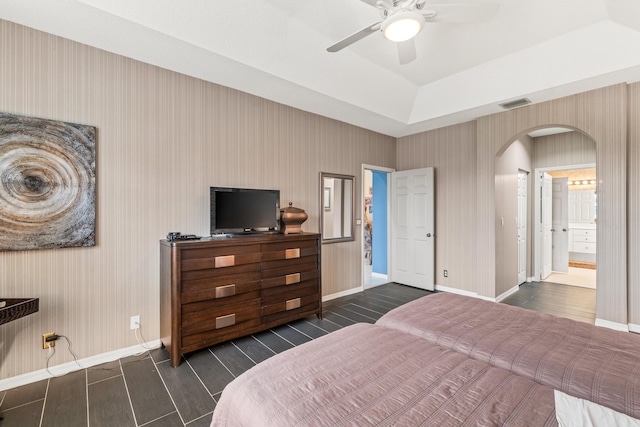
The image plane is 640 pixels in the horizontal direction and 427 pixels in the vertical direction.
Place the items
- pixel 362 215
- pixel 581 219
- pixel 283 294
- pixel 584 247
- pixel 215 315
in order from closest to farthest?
pixel 215 315
pixel 283 294
pixel 362 215
pixel 584 247
pixel 581 219

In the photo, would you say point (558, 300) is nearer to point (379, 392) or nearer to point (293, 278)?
point (293, 278)

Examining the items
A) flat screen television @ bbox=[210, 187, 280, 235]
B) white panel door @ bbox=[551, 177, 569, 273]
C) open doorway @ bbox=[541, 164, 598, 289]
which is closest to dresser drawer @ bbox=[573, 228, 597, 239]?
open doorway @ bbox=[541, 164, 598, 289]

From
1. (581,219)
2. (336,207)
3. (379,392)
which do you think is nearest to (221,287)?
(379,392)

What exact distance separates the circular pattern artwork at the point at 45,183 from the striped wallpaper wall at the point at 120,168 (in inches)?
3.3

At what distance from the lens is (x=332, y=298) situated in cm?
429

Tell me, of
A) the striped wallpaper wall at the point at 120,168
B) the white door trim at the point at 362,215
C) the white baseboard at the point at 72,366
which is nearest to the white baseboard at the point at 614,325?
the white door trim at the point at 362,215

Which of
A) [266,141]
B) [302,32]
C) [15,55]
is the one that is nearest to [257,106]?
[266,141]

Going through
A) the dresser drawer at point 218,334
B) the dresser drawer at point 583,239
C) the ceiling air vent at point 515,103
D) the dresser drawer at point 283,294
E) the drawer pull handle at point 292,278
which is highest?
the ceiling air vent at point 515,103

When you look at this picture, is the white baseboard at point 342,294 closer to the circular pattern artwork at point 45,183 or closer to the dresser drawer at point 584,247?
the circular pattern artwork at point 45,183

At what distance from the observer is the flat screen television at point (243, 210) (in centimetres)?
299

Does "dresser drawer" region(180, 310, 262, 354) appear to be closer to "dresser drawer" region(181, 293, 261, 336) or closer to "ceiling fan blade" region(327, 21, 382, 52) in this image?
"dresser drawer" region(181, 293, 261, 336)

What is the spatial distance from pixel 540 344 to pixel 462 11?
2.21 meters

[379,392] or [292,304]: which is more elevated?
[379,392]

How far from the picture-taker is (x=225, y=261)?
2.68m
